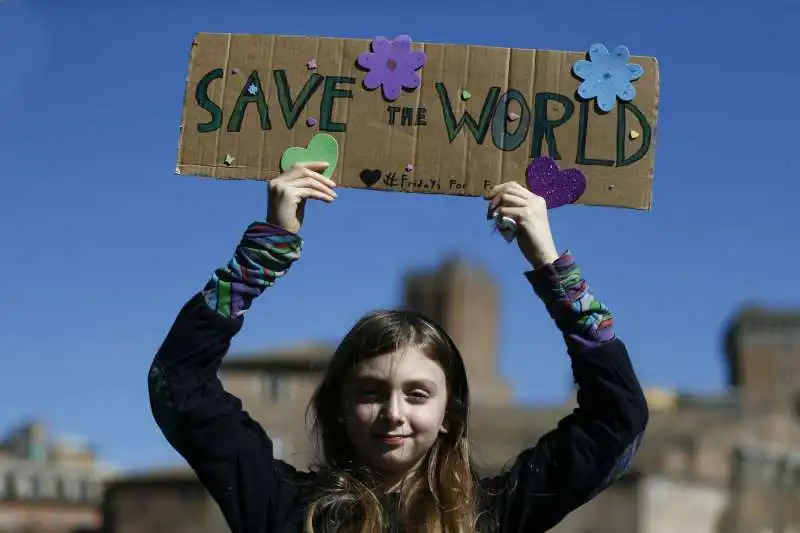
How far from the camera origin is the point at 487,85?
3.61m

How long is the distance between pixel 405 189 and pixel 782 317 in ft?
193

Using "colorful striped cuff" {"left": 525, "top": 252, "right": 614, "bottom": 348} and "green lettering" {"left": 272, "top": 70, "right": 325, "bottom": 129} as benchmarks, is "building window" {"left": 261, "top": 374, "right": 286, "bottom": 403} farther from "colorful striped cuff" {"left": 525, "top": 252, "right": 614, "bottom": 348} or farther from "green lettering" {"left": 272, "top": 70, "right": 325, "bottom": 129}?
"colorful striped cuff" {"left": 525, "top": 252, "right": 614, "bottom": 348}

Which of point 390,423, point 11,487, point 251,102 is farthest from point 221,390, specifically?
point 11,487

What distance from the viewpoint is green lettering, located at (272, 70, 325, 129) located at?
3584 mm

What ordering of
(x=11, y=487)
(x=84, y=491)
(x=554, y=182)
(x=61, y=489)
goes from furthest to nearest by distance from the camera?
(x=84, y=491) → (x=61, y=489) → (x=11, y=487) → (x=554, y=182)

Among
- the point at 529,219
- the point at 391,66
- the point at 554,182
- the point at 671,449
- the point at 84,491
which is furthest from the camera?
the point at 84,491

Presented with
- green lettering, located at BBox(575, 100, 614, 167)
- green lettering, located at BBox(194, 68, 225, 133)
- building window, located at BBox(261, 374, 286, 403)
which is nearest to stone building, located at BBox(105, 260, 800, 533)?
building window, located at BBox(261, 374, 286, 403)

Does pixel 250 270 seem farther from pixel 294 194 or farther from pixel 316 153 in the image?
pixel 316 153

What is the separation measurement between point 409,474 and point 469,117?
90 centimetres

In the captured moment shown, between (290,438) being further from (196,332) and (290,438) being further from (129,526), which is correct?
(196,332)

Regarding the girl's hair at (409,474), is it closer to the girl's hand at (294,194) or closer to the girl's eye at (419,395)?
the girl's eye at (419,395)

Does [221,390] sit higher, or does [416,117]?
[416,117]

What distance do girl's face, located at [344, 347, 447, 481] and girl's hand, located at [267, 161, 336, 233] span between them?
35 centimetres

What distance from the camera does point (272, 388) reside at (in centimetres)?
5369
